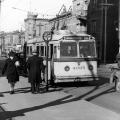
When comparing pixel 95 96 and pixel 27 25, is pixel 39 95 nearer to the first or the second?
pixel 95 96

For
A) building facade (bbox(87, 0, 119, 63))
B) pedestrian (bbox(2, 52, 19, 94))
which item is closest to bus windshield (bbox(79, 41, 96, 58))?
pedestrian (bbox(2, 52, 19, 94))

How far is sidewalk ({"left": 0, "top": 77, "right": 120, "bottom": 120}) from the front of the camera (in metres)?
10.1

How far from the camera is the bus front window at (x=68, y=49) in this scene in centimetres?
1892

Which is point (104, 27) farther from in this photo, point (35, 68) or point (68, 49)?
point (35, 68)

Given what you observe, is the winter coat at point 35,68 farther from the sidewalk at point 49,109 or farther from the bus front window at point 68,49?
the bus front window at point 68,49

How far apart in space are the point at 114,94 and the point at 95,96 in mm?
1086

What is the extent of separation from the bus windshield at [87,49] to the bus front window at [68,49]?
0.32 m

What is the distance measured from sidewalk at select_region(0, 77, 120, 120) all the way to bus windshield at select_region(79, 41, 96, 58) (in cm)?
486

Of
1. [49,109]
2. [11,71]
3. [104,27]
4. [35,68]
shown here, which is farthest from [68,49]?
[104,27]

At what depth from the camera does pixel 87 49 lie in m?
19.4

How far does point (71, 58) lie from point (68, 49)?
477mm

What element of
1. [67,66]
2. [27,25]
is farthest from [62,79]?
[27,25]

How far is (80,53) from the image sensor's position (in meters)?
19.2

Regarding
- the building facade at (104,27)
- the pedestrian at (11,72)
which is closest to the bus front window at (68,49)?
the pedestrian at (11,72)
